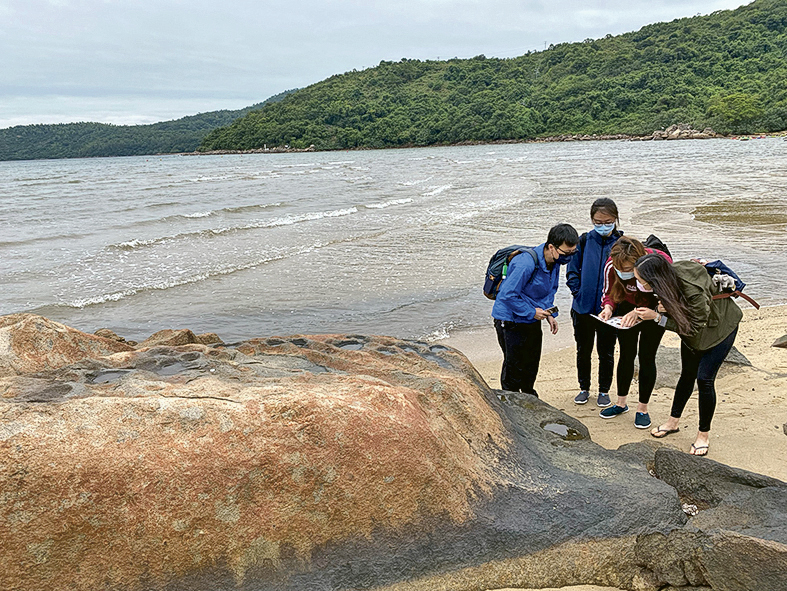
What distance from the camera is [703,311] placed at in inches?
142

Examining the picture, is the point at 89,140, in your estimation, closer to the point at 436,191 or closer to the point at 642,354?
the point at 436,191

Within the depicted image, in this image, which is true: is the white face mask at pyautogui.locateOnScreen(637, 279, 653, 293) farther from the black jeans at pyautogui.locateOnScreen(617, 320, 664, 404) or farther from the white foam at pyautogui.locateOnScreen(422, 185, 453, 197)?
the white foam at pyautogui.locateOnScreen(422, 185, 453, 197)

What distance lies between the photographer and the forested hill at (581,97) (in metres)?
85.1

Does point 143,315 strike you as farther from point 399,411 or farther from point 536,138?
point 536,138

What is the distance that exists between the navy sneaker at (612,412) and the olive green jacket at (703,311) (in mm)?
1081

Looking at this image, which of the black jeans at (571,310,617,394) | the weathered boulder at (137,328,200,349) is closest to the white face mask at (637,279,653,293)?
the black jeans at (571,310,617,394)

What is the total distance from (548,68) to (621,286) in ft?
387

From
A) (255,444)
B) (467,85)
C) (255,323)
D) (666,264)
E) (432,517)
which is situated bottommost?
(255,323)

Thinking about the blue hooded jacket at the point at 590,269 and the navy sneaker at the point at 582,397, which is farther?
the navy sneaker at the point at 582,397

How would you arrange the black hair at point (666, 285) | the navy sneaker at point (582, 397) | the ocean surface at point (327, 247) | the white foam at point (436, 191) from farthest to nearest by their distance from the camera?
the white foam at point (436, 191) < the ocean surface at point (327, 247) < the navy sneaker at point (582, 397) < the black hair at point (666, 285)

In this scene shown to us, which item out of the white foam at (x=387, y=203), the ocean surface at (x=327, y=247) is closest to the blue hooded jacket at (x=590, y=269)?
the ocean surface at (x=327, y=247)

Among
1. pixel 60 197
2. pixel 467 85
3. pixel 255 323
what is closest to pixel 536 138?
pixel 467 85

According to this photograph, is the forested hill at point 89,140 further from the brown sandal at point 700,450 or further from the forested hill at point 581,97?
the brown sandal at point 700,450

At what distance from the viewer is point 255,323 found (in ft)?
26.7
